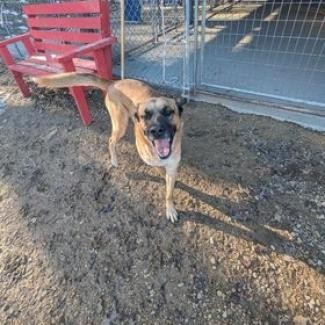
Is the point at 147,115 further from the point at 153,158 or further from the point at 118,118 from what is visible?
the point at 118,118

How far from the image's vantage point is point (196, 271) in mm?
2025

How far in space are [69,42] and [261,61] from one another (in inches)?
113

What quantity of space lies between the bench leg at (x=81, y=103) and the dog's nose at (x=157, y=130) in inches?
63.9

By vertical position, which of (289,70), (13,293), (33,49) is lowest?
(13,293)

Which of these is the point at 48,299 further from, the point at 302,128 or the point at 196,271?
the point at 302,128

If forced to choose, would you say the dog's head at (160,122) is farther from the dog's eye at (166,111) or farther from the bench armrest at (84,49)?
the bench armrest at (84,49)

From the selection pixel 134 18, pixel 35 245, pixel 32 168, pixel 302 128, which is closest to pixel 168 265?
pixel 35 245

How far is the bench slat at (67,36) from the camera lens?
3.45m

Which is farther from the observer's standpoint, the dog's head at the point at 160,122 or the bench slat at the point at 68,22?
the bench slat at the point at 68,22

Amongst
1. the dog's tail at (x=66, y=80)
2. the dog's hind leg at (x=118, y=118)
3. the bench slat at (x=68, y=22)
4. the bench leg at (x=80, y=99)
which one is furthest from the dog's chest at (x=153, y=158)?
the bench slat at (x=68, y=22)

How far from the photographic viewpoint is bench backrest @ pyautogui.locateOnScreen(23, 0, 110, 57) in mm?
3279

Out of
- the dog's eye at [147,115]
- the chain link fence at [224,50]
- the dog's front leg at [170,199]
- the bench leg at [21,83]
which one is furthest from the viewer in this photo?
the bench leg at [21,83]

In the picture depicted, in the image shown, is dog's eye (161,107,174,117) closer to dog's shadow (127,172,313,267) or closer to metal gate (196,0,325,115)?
dog's shadow (127,172,313,267)

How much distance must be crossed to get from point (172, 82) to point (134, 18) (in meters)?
2.48
